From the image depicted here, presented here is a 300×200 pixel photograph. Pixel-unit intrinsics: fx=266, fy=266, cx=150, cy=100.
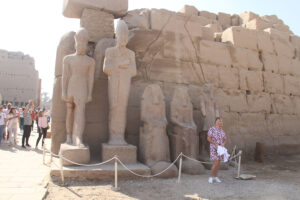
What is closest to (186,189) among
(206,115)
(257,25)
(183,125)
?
(183,125)

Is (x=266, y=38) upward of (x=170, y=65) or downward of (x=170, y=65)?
upward

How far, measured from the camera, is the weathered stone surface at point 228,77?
712cm

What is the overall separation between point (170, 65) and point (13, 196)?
14.1 ft

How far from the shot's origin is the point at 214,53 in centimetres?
712

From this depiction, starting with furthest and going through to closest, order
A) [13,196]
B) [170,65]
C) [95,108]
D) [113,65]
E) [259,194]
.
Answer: [170,65], [95,108], [113,65], [259,194], [13,196]

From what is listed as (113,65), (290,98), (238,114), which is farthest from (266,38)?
(113,65)

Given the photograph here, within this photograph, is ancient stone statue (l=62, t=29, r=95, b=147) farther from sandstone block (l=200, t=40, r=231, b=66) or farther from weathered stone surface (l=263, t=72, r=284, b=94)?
weathered stone surface (l=263, t=72, r=284, b=94)

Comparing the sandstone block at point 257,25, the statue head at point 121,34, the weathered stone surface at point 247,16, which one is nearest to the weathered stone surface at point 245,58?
the sandstone block at point 257,25

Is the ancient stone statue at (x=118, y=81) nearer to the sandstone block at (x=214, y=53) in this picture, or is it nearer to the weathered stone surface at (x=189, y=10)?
the sandstone block at (x=214, y=53)

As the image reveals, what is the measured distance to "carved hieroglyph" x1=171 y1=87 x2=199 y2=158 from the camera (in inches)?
203

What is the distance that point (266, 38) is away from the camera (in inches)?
317

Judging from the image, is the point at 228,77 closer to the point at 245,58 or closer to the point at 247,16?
the point at 245,58

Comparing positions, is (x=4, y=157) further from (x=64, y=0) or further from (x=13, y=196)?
(x=64, y=0)

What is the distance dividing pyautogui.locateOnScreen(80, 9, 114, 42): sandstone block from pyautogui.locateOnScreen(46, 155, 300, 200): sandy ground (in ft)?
10.4
